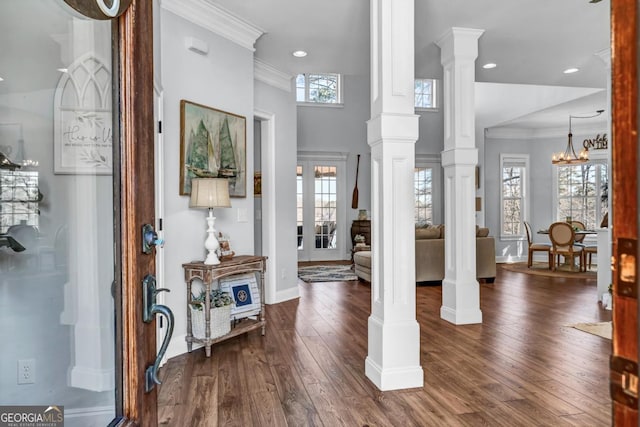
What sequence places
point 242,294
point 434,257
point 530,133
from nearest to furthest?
point 242,294, point 434,257, point 530,133

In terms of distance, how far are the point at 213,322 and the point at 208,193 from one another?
3.36 feet

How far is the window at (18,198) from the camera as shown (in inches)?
29.2

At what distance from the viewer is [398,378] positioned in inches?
102

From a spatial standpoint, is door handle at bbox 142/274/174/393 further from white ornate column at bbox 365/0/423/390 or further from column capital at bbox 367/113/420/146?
column capital at bbox 367/113/420/146

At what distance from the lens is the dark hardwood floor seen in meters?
2.23

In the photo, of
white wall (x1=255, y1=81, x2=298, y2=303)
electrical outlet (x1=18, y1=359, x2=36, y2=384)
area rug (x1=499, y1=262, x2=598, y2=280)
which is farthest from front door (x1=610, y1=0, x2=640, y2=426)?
area rug (x1=499, y1=262, x2=598, y2=280)

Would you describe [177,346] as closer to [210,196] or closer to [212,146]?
[210,196]

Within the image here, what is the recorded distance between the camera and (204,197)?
322 cm

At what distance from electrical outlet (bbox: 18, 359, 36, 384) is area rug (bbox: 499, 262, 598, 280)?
25.7 ft

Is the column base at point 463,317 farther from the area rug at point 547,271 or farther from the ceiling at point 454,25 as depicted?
the area rug at point 547,271

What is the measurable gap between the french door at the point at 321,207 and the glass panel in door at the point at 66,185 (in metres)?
8.34

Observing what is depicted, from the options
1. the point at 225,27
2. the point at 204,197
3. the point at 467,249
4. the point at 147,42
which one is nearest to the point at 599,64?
the point at 467,249

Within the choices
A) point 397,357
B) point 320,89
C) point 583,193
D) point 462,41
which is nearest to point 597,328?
point 397,357

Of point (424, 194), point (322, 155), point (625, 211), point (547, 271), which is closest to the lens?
point (625, 211)
